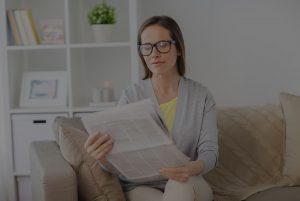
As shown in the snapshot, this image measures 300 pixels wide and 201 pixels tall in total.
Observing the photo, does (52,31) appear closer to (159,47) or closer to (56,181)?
(159,47)

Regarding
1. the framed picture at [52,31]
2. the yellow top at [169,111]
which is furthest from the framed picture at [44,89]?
the yellow top at [169,111]

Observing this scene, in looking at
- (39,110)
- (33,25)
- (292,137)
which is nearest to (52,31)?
(33,25)

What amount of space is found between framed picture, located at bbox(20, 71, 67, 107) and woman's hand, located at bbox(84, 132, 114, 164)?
1331 millimetres

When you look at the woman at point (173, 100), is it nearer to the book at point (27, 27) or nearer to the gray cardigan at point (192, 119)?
the gray cardigan at point (192, 119)

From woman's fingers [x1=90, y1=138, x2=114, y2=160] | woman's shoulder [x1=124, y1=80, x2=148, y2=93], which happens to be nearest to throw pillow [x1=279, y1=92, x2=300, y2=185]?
woman's shoulder [x1=124, y1=80, x2=148, y2=93]

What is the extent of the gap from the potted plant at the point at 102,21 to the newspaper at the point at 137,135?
4.37 ft

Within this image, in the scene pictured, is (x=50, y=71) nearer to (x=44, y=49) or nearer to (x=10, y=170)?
(x=44, y=49)

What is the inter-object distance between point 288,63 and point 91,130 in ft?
6.07

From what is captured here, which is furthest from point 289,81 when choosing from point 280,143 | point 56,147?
point 56,147

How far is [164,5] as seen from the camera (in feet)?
10.9

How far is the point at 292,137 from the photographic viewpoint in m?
2.63

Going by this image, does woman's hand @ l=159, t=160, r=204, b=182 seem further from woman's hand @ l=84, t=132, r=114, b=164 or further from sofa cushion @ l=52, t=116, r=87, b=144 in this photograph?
sofa cushion @ l=52, t=116, r=87, b=144

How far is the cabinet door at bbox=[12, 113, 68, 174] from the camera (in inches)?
124

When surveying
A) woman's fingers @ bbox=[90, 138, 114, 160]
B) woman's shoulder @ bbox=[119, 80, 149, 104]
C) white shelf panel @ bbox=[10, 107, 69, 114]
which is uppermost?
woman's shoulder @ bbox=[119, 80, 149, 104]
